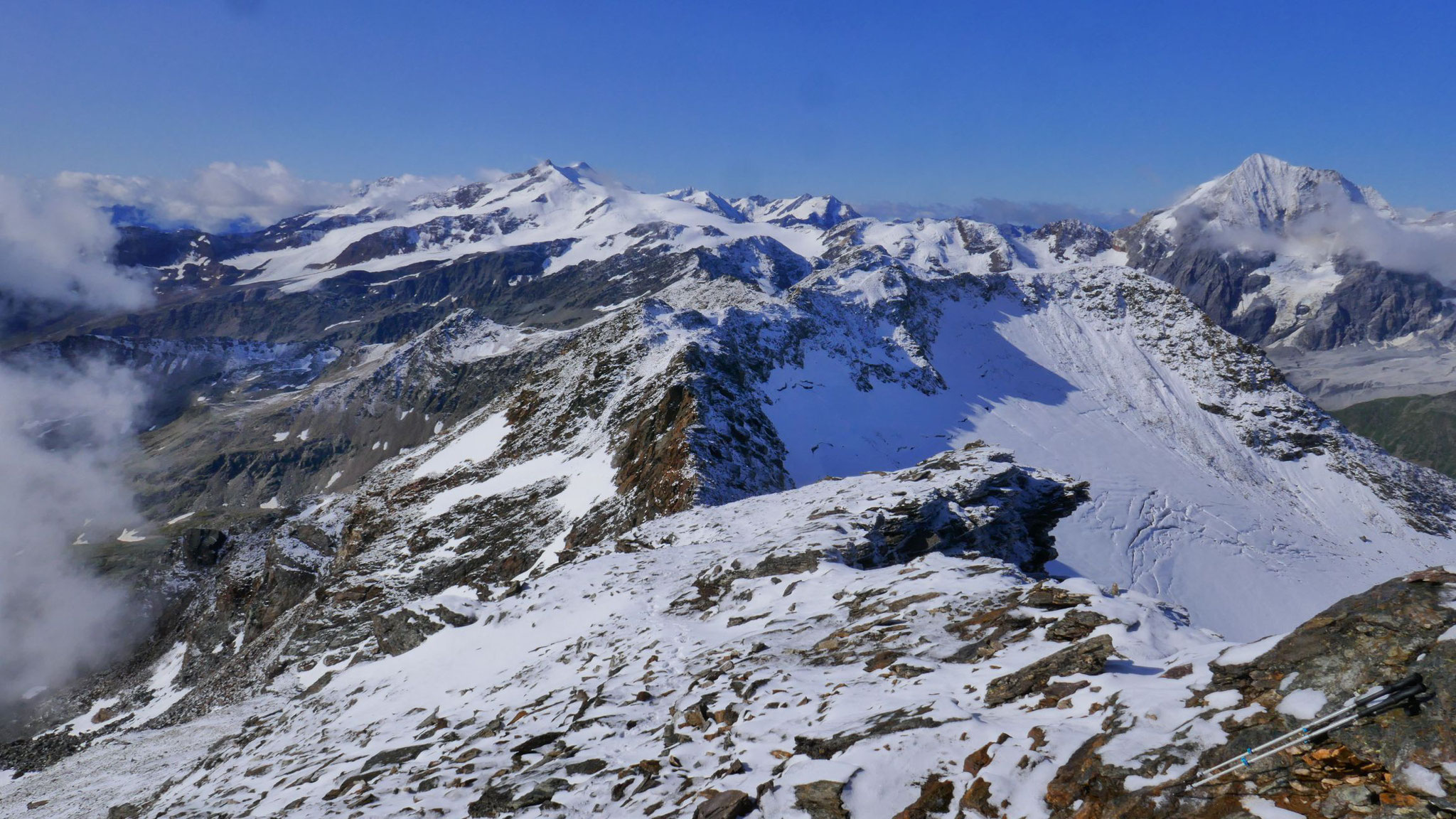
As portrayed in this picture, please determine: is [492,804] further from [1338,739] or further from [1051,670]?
[1338,739]

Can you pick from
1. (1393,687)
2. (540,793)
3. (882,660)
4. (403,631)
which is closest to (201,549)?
(403,631)

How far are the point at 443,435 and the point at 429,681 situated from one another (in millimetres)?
49870

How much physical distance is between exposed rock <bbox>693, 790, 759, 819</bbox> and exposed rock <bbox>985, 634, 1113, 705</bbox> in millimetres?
3753

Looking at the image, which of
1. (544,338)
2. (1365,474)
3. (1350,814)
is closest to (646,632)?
(1350,814)

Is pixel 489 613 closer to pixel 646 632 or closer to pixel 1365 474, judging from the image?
pixel 646 632

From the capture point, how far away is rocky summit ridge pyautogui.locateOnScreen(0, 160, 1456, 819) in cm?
800

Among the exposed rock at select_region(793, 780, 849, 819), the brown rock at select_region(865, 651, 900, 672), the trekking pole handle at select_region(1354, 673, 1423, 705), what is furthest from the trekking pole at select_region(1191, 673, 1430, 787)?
the brown rock at select_region(865, 651, 900, 672)

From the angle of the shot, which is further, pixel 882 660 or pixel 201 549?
pixel 201 549

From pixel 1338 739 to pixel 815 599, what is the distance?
466 inches

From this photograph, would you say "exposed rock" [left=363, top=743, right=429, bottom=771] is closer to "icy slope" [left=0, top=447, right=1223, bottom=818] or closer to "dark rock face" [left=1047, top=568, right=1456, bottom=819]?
"icy slope" [left=0, top=447, right=1223, bottom=818]

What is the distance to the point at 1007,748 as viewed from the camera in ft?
26.6

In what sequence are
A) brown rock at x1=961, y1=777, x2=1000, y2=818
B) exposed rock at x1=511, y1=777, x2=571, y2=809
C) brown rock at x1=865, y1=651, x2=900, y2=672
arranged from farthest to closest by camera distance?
brown rock at x1=865, y1=651, x2=900, y2=672
exposed rock at x1=511, y1=777, x2=571, y2=809
brown rock at x1=961, y1=777, x2=1000, y2=818

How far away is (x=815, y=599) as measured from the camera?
17.6 meters

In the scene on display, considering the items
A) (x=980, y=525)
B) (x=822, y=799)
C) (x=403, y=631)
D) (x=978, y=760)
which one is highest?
(x=978, y=760)
